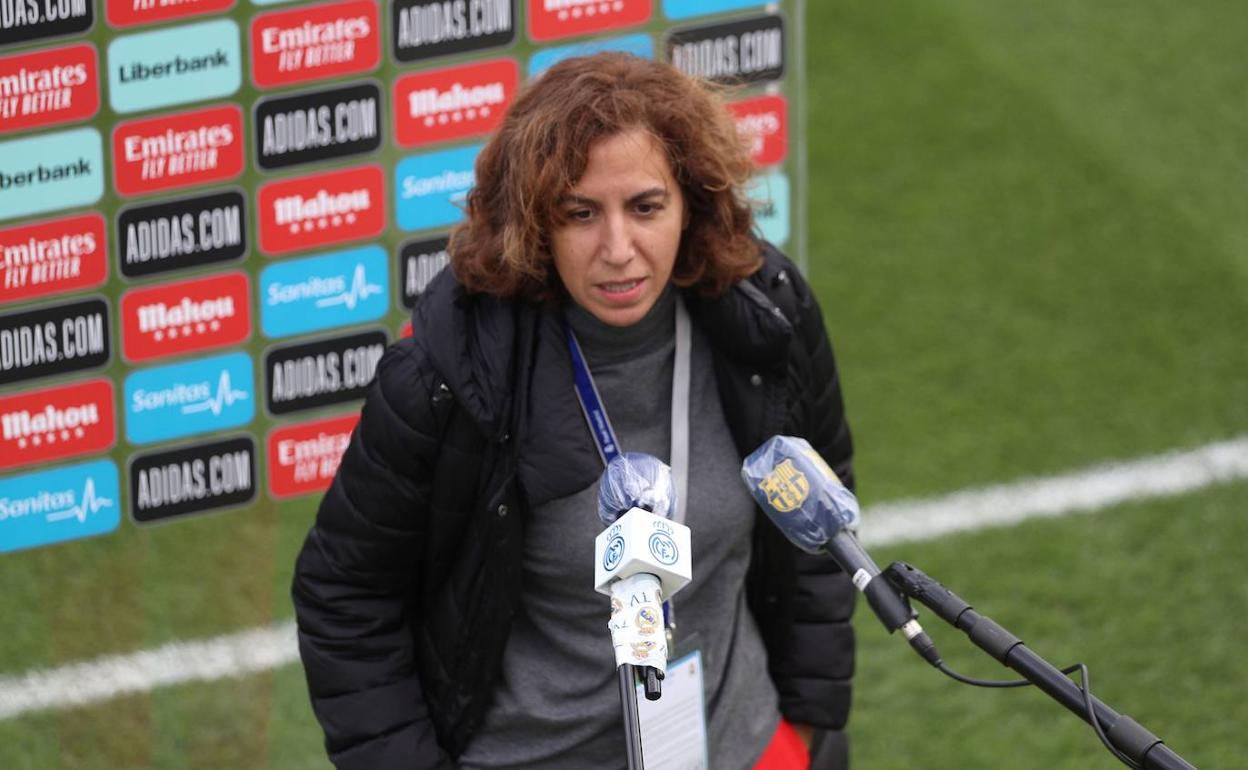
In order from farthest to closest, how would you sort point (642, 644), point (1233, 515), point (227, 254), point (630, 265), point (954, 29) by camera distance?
point (954, 29)
point (1233, 515)
point (227, 254)
point (630, 265)
point (642, 644)

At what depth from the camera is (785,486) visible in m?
2.66

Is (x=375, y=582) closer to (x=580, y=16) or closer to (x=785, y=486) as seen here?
(x=785, y=486)

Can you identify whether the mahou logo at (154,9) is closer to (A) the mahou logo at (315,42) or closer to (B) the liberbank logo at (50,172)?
(A) the mahou logo at (315,42)

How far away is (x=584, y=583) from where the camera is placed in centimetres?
299

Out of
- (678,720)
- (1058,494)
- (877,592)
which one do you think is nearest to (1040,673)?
(877,592)

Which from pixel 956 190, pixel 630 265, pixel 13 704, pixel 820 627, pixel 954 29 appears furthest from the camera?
pixel 954 29

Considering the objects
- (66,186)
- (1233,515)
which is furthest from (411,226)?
(1233,515)

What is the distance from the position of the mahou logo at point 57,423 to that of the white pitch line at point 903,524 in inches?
43.6

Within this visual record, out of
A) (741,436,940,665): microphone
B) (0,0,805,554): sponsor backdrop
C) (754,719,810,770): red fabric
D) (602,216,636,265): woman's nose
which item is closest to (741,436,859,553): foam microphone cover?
(741,436,940,665): microphone

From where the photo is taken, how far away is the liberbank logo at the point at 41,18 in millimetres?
3553

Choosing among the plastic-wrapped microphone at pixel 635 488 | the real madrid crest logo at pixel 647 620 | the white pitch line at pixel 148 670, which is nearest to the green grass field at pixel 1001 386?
the white pitch line at pixel 148 670

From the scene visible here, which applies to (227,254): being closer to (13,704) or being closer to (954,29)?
(13,704)

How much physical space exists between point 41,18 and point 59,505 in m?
0.99

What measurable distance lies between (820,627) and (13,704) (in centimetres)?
235
